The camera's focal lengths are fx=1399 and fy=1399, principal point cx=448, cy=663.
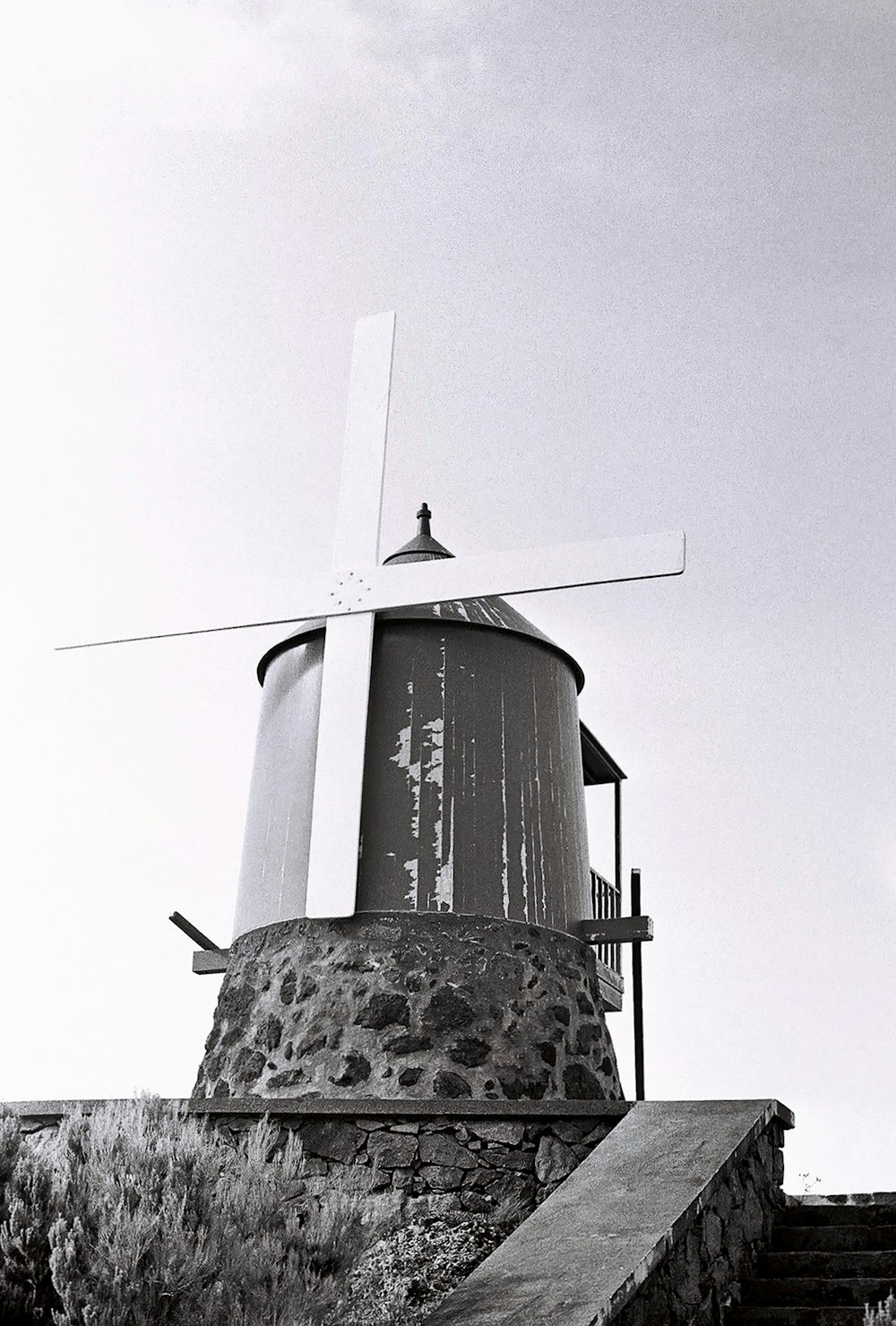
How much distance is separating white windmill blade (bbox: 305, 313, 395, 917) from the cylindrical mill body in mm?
175

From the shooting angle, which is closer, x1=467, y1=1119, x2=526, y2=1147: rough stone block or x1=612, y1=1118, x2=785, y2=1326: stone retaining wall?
x1=612, y1=1118, x2=785, y2=1326: stone retaining wall

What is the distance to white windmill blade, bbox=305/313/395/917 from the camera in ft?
28.3

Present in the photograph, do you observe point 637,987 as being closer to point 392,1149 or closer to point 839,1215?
point 839,1215

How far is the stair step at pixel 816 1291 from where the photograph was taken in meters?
5.58

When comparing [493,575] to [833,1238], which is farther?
[493,575]

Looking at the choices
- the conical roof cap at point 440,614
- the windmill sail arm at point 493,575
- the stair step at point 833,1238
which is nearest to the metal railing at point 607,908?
the conical roof cap at point 440,614

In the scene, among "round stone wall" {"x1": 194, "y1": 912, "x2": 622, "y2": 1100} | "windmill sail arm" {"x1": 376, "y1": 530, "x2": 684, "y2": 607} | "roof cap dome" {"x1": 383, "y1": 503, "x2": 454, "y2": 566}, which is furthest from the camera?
"roof cap dome" {"x1": 383, "y1": 503, "x2": 454, "y2": 566}

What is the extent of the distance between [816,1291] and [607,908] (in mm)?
Result: 5284

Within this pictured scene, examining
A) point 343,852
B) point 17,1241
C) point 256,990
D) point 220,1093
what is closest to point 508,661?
point 343,852

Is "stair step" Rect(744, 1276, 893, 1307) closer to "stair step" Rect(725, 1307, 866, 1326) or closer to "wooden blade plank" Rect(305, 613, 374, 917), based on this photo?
"stair step" Rect(725, 1307, 866, 1326)

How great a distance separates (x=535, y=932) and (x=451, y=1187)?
2.38 metres

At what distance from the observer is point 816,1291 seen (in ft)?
19.0

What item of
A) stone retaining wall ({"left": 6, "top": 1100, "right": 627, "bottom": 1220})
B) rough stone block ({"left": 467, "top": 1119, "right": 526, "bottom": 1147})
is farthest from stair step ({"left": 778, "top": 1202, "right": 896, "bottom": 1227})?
rough stone block ({"left": 467, "top": 1119, "right": 526, "bottom": 1147})

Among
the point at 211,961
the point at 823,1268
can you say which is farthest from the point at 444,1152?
the point at 211,961
